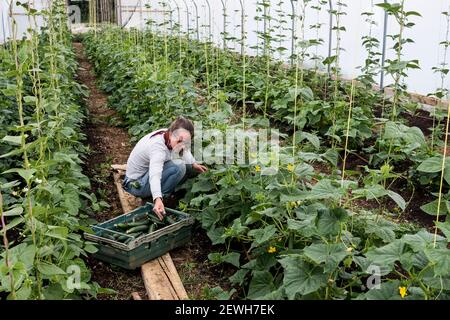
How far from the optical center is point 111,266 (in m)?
3.95

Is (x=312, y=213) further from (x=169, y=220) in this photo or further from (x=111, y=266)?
(x=111, y=266)

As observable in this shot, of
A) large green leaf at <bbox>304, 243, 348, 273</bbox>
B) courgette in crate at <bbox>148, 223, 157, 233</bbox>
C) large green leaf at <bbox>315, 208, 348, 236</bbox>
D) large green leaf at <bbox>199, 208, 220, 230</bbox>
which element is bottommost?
courgette in crate at <bbox>148, 223, 157, 233</bbox>

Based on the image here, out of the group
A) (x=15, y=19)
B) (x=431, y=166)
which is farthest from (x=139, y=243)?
(x=15, y=19)

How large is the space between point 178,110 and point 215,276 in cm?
235

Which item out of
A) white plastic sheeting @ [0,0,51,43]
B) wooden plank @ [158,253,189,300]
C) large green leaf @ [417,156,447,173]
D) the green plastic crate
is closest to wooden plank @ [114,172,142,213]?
the green plastic crate

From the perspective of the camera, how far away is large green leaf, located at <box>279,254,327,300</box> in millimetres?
2613

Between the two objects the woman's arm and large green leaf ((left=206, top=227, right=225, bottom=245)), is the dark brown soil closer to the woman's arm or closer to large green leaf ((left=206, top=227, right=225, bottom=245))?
large green leaf ((left=206, top=227, right=225, bottom=245))

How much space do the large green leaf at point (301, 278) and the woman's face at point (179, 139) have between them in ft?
6.39

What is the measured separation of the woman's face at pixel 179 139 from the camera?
4.48 m

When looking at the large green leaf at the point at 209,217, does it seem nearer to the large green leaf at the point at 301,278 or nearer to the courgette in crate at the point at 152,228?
the courgette in crate at the point at 152,228

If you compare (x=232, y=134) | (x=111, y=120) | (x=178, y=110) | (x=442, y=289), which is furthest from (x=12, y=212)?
(x=111, y=120)

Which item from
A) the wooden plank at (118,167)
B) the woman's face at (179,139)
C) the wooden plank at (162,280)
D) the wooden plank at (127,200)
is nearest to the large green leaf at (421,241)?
the wooden plank at (162,280)

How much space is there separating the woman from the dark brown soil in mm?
407

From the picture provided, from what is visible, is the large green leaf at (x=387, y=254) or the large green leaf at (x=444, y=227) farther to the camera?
the large green leaf at (x=387, y=254)
